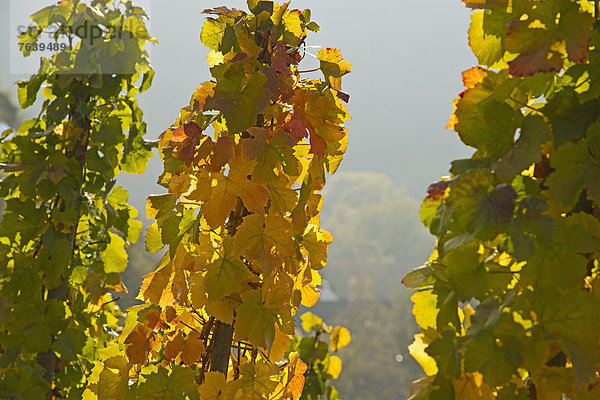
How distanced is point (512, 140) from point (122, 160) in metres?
1.61

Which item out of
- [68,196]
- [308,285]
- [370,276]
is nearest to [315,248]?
[308,285]

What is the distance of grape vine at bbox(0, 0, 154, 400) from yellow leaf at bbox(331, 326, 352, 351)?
83cm

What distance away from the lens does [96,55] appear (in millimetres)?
1808

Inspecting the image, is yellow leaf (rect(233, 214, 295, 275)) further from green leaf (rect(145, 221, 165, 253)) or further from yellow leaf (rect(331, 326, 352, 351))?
yellow leaf (rect(331, 326, 352, 351))

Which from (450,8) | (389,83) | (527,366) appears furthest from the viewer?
(450,8)

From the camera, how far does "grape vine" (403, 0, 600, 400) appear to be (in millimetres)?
485

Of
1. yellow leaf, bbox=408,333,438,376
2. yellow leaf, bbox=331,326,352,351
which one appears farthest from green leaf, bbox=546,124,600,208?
yellow leaf, bbox=331,326,352,351

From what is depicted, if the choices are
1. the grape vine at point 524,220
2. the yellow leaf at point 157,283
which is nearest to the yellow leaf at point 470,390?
the grape vine at point 524,220

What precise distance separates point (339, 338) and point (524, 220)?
5.11 feet

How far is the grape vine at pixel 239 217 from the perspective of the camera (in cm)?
81

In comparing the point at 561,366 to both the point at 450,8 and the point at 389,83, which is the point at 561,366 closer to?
the point at 389,83

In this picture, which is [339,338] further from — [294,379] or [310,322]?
[294,379]

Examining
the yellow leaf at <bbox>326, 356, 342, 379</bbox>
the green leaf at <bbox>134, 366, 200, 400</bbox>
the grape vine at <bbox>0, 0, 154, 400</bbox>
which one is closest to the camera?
the green leaf at <bbox>134, 366, 200, 400</bbox>

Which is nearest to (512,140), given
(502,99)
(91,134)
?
(502,99)
